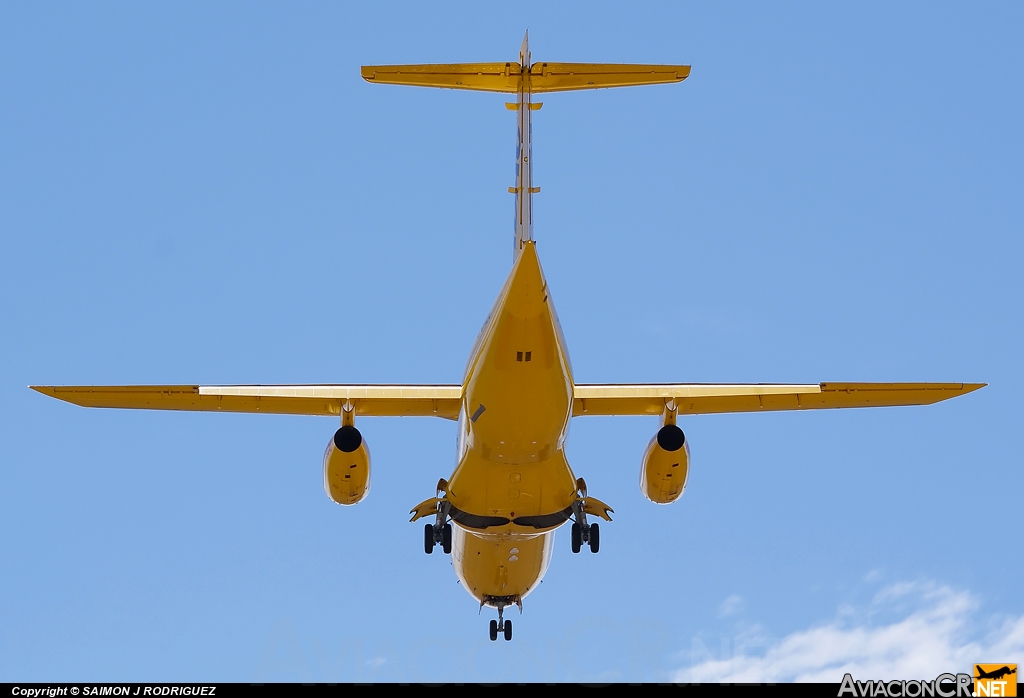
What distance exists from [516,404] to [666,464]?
3042 millimetres

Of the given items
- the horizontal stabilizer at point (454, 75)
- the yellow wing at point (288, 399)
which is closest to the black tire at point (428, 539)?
the yellow wing at point (288, 399)

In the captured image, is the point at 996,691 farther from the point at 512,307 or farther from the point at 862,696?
the point at 512,307

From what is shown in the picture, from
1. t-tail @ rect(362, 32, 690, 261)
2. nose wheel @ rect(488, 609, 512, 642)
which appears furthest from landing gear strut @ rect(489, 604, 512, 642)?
t-tail @ rect(362, 32, 690, 261)

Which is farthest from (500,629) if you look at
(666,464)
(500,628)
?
(666,464)

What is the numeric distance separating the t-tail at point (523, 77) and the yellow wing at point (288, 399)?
2909 mm

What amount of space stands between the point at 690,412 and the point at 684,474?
6.88ft

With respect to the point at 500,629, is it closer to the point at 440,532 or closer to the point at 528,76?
the point at 440,532

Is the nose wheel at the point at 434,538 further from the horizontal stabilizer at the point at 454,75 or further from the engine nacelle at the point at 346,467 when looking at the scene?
the horizontal stabilizer at the point at 454,75

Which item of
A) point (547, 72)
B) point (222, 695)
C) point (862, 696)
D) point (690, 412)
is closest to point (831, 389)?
point (690, 412)

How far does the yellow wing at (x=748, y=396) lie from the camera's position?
18375 millimetres

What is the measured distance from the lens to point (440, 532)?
59.0 feet

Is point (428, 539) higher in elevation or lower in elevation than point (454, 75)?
lower

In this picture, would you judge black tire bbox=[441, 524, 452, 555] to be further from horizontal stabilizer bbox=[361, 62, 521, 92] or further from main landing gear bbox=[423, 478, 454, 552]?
horizontal stabilizer bbox=[361, 62, 521, 92]

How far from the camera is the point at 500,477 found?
1659 cm
